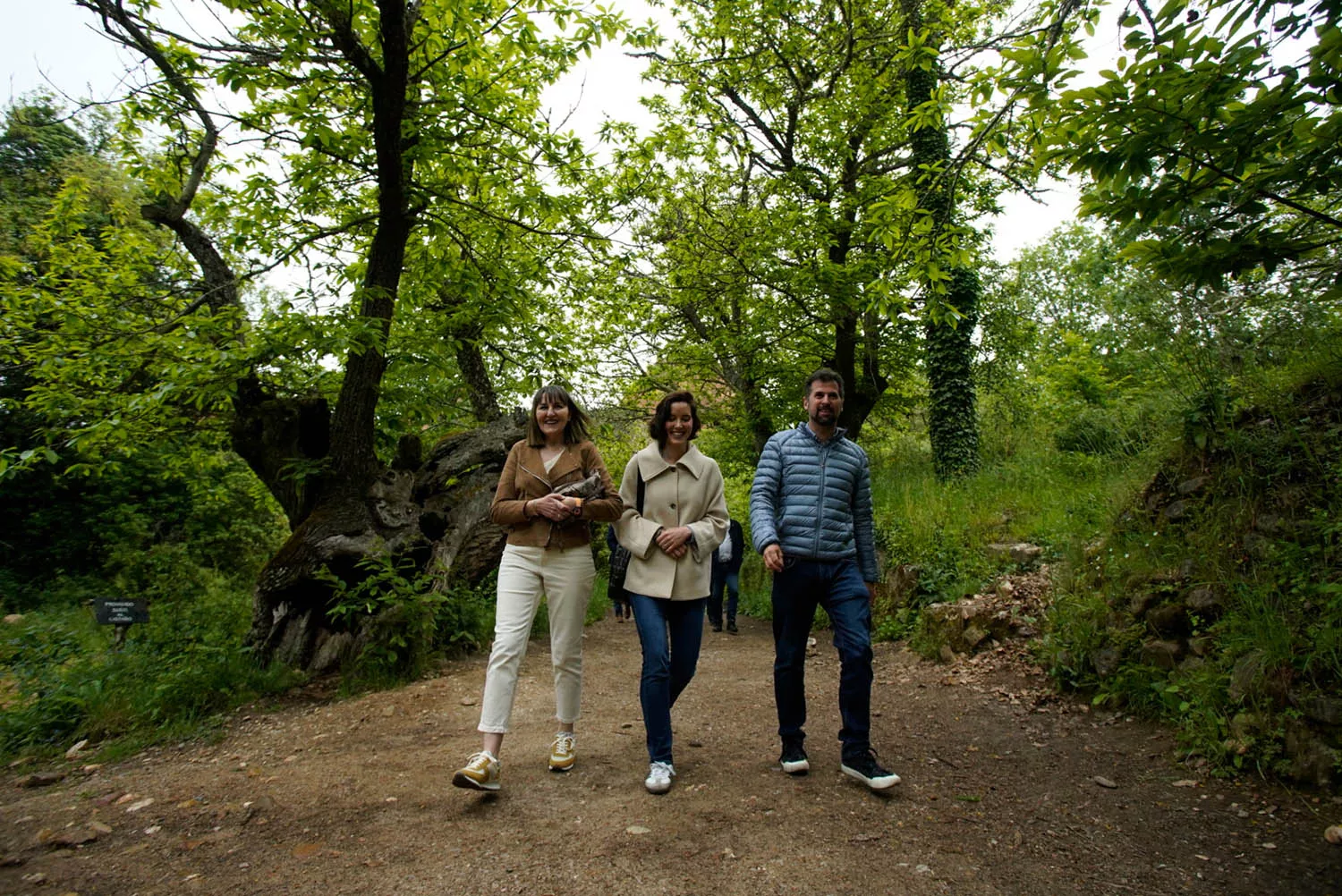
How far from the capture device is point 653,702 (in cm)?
374

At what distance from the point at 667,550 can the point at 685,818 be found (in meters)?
1.27

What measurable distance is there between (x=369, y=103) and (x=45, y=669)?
226 inches

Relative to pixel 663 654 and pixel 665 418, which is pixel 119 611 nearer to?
pixel 663 654

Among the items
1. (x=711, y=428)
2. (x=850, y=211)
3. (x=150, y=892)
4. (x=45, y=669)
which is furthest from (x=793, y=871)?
(x=711, y=428)

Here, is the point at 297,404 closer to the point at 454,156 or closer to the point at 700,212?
the point at 454,156

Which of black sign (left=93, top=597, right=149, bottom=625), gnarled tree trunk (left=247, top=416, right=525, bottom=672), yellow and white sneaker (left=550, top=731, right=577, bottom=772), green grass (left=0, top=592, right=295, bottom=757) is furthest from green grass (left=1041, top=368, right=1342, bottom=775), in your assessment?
black sign (left=93, top=597, right=149, bottom=625)

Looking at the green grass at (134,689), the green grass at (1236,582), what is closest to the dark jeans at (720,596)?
the green grass at (1236,582)

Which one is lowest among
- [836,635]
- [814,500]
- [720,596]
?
[720,596]

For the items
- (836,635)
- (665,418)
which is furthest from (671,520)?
(836,635)

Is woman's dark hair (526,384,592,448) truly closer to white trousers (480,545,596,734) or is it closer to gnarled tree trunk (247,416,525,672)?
white trousers (480,545,596,734)

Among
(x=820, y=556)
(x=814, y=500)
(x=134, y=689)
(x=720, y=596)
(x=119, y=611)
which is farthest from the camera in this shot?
(x=720, y=596)

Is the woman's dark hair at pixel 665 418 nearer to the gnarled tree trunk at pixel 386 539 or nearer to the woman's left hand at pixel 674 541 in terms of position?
the woman's left hand at pixel 674 541

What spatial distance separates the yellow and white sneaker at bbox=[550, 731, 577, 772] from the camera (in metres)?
4.02

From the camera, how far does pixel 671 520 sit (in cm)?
394
